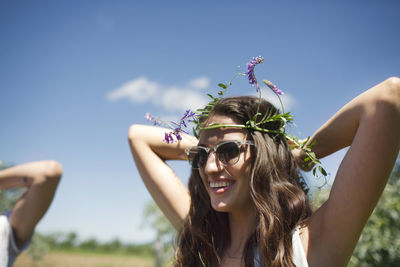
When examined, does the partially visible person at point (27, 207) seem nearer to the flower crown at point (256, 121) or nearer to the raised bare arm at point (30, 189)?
the raised bare arm at point (30, 189)

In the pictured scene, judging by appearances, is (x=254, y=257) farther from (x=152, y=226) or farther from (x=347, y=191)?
(x=152, y=226)

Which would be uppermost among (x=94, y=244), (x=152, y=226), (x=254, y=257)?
(x=254, y=257)

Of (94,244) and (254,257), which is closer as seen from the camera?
(254,257)

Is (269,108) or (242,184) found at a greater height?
(269,108)

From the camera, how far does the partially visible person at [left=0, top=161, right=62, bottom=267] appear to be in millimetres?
2723

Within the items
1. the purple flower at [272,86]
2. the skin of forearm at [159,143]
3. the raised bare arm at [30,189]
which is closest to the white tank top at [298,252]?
the purple flower at [272,86]

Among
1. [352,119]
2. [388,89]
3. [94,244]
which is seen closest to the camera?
[388,89]

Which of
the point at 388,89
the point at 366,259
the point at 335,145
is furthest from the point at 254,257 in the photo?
the point at 366,259

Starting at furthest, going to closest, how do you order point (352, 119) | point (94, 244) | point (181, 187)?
point (94, 244), point (181, 187), point (352, 119)

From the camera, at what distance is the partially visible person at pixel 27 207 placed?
2.72 meters

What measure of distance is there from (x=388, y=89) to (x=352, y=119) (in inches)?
10.8

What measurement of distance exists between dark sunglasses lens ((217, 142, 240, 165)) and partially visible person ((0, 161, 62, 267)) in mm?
1692

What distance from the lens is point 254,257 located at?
1927 mm

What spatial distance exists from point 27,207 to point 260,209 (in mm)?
2023
